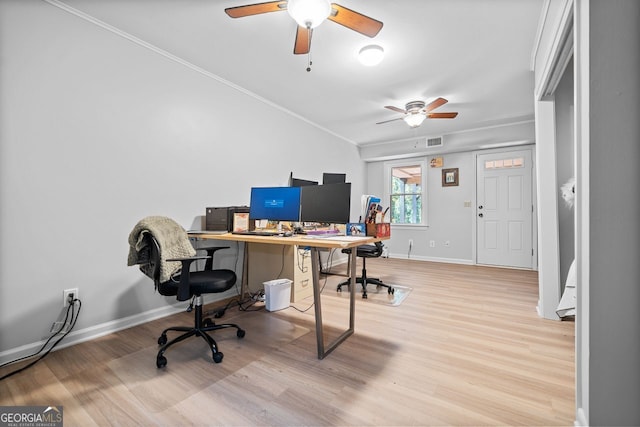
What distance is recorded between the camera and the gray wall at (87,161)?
1730 mm

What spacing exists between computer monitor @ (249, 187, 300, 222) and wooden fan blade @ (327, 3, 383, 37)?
1.38m

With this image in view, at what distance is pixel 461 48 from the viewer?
2.46m

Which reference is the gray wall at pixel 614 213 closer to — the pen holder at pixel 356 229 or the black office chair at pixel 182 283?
the pen holder at pixel 356 229

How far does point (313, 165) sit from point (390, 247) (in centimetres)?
271

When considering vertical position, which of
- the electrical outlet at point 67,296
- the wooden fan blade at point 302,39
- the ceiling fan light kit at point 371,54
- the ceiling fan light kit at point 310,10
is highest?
the ceiling fan light kit at point 371,54

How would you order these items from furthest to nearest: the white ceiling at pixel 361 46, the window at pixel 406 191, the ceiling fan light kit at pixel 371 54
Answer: the window at pixel 406 191, the ceiling fan light kit at pixel 371 54, the white ceiling at pixel 361 46

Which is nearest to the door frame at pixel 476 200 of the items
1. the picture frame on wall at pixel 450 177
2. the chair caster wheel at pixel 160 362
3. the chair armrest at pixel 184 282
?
the picture frame on wall at pixel 450 177

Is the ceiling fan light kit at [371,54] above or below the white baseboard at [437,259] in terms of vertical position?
above

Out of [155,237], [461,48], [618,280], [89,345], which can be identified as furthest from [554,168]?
[89,345]

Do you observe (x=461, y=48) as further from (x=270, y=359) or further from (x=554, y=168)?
(x=270, y=359)

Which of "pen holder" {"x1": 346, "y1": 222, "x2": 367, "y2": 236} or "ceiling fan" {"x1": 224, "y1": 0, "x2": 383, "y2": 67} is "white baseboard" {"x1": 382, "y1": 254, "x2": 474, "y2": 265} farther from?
"ceiling fan" {"x1": 224, "y1": 0, "x2": 383, "y2": 67}

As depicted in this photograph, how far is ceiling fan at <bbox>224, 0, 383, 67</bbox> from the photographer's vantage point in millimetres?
1597

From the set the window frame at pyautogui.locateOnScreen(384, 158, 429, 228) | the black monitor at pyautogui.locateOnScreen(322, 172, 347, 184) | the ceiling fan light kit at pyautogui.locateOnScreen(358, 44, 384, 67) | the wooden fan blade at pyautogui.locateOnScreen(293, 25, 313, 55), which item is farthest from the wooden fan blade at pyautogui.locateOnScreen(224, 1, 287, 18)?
the window frame at pyautogui.locateOnScreen(384, 158, 429, 228)

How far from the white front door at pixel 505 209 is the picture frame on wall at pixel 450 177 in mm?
376
